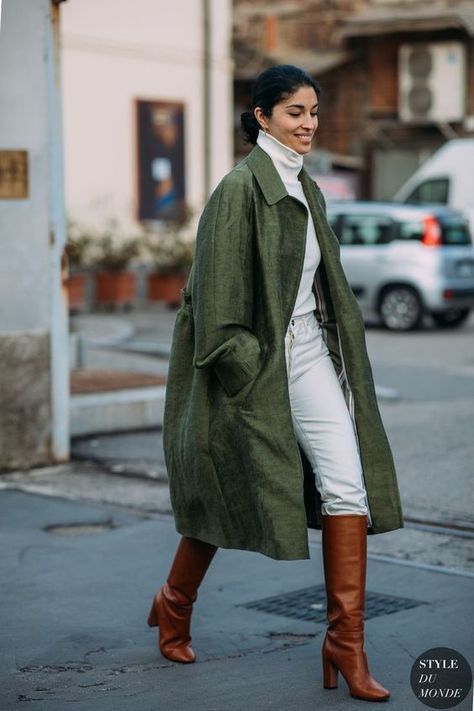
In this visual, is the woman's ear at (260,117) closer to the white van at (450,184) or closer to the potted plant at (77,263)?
the potted plant at (77,263)

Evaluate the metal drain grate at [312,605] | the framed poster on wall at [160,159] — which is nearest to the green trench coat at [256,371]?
the metal drain grate at [312,605]

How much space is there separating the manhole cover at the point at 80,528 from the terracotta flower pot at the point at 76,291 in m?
12.5

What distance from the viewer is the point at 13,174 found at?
7746mm

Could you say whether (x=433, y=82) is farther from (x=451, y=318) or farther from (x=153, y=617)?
(x=153, y=617)

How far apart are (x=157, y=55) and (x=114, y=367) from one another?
Answer: 11.3 metres

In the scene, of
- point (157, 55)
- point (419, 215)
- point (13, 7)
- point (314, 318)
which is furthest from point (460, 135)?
point (314, 318)

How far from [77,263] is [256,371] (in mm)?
16178

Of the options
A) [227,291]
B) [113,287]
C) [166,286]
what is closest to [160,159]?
[166,286]

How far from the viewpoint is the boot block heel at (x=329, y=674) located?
14.3 feet

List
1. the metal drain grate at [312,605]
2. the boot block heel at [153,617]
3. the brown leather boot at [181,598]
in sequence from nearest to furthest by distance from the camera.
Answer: the brown leather boot at [181,598] → the boot block heel at [153,617] → the metal drain grate at [312,605]

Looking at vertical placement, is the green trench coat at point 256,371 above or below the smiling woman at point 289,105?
below

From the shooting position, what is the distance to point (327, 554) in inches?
169

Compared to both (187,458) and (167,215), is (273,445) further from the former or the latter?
(167,215)

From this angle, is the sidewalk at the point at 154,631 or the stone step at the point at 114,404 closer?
the sidewalk at the point at 154,631
